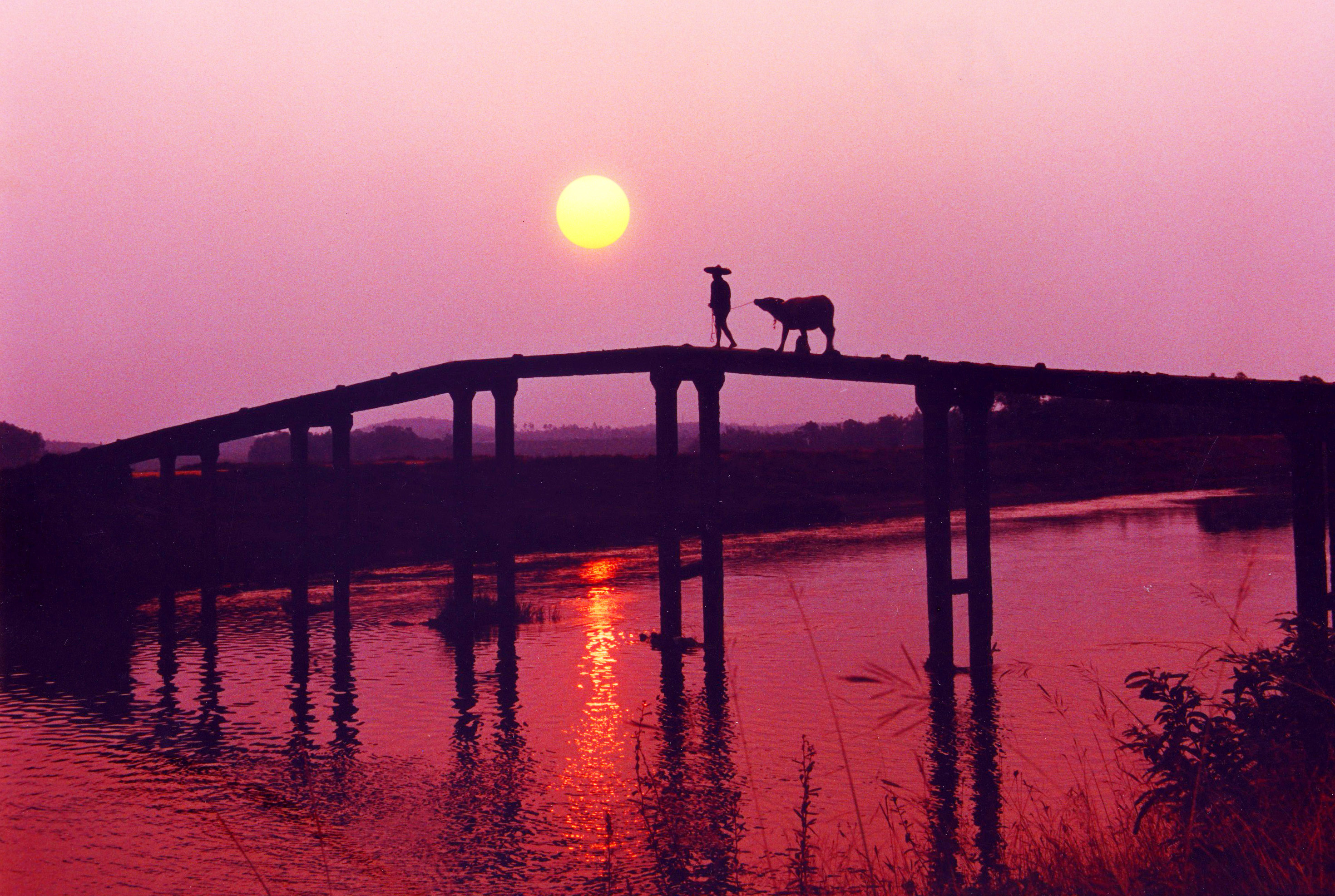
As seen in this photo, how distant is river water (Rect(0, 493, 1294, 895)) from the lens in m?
10.1

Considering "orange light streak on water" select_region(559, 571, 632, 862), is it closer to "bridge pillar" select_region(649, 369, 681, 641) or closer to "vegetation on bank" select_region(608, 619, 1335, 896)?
"vegetation on bank" select_region(608, 619, 1335, 896)

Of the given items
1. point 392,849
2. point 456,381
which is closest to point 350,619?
point 456,381

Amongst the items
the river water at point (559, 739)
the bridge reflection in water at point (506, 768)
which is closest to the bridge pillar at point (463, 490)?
the river water at point (559, 739)

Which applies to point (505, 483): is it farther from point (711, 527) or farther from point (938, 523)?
point (938, 523)

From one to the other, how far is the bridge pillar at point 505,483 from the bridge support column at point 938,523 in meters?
7.69

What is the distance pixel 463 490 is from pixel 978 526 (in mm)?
10551

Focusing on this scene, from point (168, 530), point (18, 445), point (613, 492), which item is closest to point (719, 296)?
point (168, 530)

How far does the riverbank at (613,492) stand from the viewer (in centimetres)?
4162

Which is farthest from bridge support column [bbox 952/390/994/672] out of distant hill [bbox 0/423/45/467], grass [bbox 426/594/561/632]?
distant hill [bbox 0/423/45/467]

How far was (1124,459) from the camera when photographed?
7856 cm

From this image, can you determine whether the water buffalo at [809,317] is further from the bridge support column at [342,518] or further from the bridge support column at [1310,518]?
the bridge support column at [342,518]

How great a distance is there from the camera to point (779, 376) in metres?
19.0

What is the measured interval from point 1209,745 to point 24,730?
50.5 ft

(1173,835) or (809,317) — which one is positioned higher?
(809,317)
